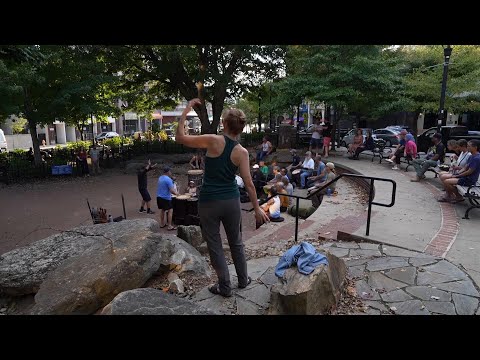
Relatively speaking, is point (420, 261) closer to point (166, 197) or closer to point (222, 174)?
point (222, 174)

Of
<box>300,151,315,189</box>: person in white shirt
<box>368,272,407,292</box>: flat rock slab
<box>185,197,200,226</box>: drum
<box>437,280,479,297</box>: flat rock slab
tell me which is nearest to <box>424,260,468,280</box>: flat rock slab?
<box>437,280,479,297</box>: flat rock slab

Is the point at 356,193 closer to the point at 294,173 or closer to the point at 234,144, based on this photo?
the point at 294,173

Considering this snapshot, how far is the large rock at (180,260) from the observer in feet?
14.6

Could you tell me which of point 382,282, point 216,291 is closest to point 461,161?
point 382,282

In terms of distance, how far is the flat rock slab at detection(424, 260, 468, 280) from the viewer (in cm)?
380

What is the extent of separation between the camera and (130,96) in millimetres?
23359

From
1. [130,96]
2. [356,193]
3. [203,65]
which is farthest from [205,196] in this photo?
[130,96]

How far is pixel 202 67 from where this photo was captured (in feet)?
60.1

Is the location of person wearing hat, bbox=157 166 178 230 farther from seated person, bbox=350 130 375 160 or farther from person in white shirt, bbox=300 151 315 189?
seated person, bbox=350 130 375 160

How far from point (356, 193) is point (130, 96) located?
18355 millimetres

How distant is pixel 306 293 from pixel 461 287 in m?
1.75

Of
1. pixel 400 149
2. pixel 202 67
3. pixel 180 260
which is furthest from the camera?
pixel 202 67

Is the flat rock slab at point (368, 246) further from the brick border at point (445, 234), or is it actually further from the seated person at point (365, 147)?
the seated person at point (365, 147)

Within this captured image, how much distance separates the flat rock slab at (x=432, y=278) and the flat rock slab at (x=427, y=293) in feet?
0.43
